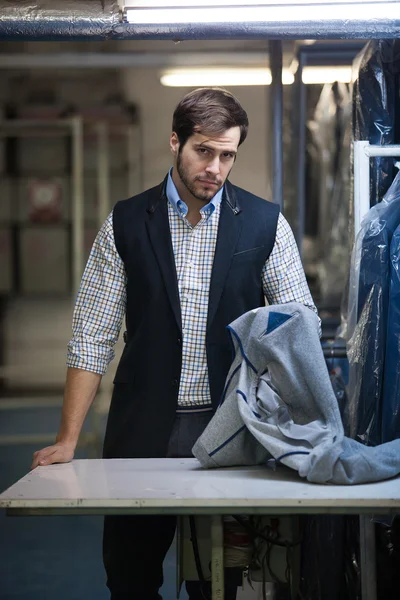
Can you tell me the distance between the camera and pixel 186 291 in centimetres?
238

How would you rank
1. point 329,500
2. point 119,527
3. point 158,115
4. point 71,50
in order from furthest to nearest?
point 158,115 → point 71,50 → point 119,527 → point 329,500

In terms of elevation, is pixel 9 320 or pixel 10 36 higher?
pixel 10 36

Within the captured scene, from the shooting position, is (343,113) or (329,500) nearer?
(329,500)

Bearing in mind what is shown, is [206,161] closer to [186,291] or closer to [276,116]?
[186,291]

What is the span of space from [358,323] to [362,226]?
0.83 feet

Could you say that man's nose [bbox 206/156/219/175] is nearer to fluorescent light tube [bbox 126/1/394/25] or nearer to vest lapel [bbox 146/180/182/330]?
vest lapel [bbox 146/180/182/330]

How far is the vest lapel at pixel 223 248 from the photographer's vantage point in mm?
2359

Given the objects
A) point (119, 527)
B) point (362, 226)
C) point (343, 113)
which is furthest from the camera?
point (343, 113)

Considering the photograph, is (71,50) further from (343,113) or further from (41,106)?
(343,113)

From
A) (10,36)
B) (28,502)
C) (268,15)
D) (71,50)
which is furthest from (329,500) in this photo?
(71,50)

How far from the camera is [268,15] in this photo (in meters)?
2.43

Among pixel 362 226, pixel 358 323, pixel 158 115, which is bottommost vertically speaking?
pixel 358 323

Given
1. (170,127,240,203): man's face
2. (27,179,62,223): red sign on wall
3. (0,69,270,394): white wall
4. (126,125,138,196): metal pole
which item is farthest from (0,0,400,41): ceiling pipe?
(126,125,138,196): metal pole

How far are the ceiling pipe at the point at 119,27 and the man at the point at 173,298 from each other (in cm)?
23
